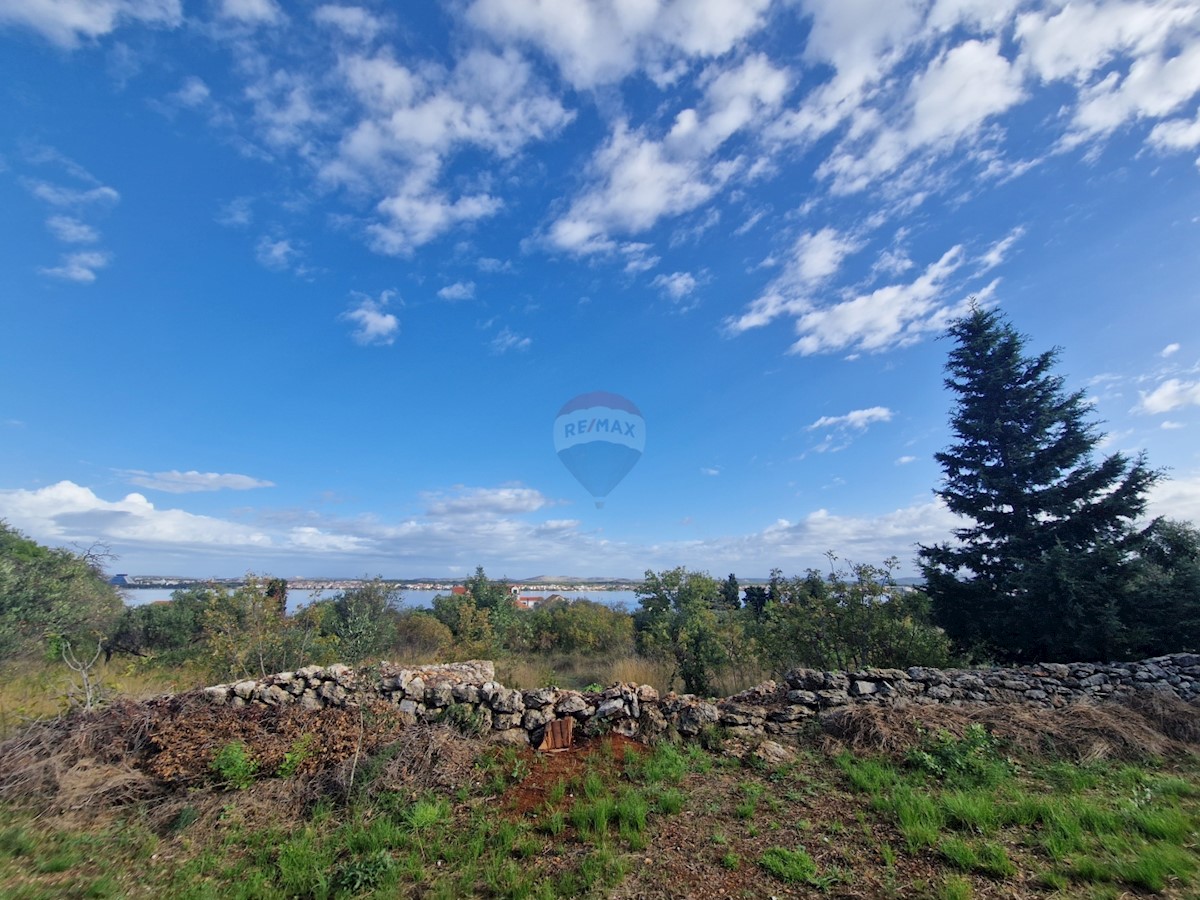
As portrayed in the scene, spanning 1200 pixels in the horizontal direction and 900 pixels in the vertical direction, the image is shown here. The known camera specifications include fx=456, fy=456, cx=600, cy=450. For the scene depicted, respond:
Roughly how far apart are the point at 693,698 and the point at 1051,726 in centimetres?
431

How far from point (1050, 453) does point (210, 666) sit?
733 inches

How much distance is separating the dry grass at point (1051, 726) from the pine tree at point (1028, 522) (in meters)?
2.71

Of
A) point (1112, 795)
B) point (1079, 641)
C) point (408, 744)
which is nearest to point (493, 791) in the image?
point (408, 744)

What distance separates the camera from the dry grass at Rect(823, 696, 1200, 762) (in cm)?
527

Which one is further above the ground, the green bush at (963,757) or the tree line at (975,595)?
the tree line at (975,595)

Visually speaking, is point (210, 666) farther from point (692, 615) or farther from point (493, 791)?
point (692, 615)

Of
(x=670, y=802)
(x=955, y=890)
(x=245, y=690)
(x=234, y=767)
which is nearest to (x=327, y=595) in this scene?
(x=245, y=690)

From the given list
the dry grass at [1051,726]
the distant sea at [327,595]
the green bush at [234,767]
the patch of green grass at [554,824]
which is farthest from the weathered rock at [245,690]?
the dry grass at [1051,726]

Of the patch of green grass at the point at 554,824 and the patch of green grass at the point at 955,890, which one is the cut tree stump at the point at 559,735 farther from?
the patch of green grass at the point at 955,890

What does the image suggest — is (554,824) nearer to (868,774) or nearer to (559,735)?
(559,735)

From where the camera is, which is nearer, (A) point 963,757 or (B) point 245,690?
(A) point 963,757

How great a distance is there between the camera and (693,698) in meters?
6.58

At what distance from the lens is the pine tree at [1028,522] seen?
8.38 metres

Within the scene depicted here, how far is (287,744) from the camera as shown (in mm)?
5066
